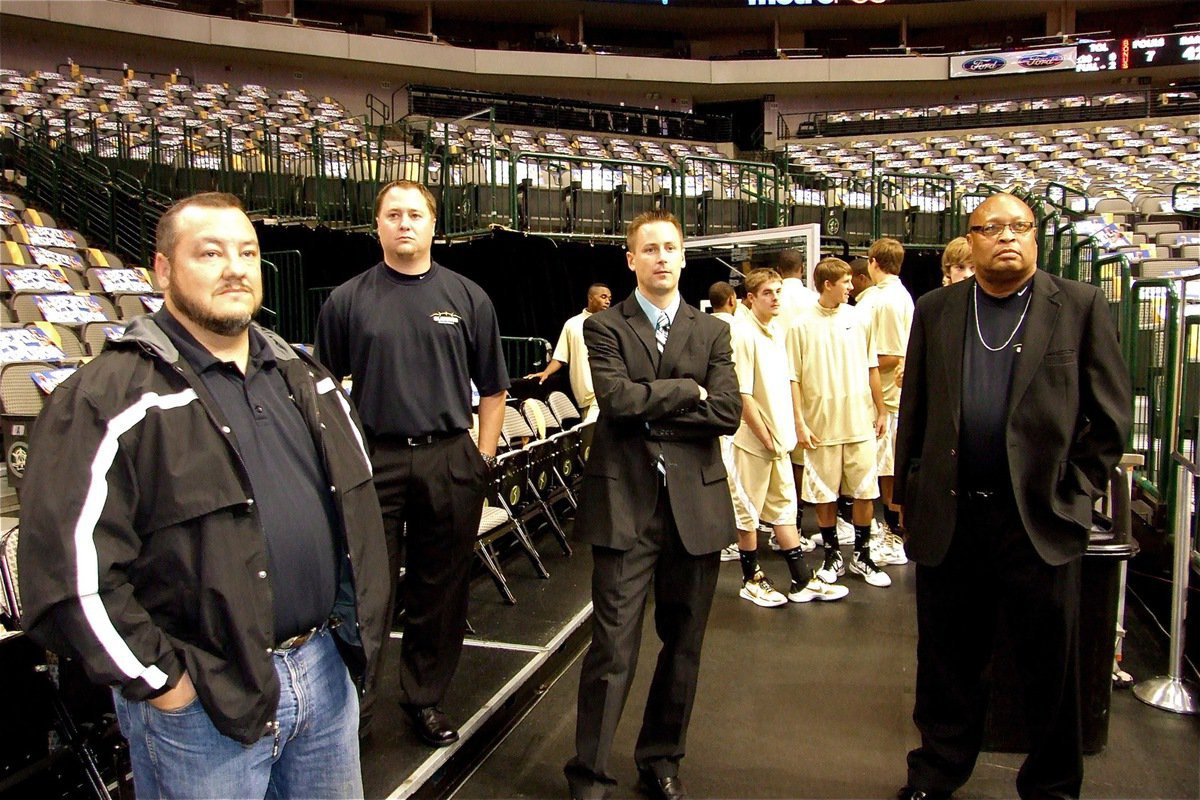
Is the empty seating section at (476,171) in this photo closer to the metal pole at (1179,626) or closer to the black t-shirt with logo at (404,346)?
the black t-shirt with logo at (404,346)

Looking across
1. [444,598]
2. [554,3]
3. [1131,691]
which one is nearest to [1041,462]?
[1131,691]

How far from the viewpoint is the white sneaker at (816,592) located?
4480mm

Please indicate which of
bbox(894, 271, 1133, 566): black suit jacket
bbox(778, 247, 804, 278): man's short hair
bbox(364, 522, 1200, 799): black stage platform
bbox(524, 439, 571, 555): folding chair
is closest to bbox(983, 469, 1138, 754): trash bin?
bbox(364, 522, 1200, 799): black stage platform

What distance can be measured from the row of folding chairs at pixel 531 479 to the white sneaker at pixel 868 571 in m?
1.63

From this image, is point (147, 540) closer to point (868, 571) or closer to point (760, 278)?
point (760, 278)

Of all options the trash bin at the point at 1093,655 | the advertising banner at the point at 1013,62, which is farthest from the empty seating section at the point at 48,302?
the advertising banner at the point at 1013,62

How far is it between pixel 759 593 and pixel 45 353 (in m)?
4.48

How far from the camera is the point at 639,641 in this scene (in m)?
2.59

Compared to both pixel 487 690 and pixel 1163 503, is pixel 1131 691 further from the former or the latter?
pixel 487 690

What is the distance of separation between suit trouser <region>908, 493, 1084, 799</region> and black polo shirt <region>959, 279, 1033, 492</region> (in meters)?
0.08

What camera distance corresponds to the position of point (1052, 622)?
240cm

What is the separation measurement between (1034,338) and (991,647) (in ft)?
3.09

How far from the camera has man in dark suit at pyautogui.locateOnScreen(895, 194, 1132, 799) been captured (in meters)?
2.36

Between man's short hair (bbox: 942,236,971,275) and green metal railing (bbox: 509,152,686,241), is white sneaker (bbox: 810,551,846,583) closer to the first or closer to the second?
man's short hair (bbox: 942,236,971,275)
